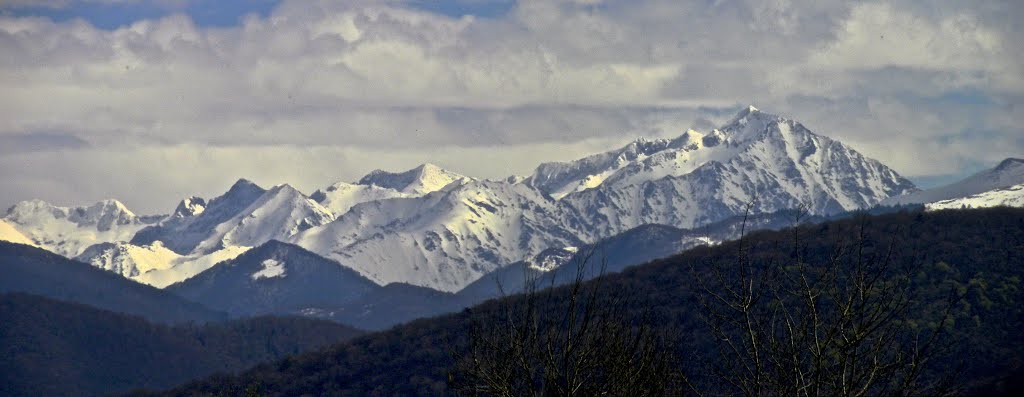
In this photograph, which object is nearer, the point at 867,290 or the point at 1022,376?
the point at 867,290

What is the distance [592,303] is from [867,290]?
9904mm

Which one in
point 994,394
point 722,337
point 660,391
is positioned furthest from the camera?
point 994,394

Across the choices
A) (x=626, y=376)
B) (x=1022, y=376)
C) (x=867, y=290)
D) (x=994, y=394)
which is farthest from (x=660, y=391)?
(x=1022, y=376)

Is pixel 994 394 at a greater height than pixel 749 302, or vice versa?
pixel 749 302

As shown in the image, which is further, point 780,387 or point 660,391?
point 660,391

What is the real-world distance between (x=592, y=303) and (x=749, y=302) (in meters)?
5.91

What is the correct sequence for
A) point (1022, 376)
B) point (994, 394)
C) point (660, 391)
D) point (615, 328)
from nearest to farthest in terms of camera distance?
point (660, 391), point (615, 328), point (994, 394), point (1022, 376)

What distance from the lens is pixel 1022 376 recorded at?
14425cm

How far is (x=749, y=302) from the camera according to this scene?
45219 mm

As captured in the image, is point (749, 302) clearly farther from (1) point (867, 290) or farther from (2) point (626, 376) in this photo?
(2) point (626, 376)

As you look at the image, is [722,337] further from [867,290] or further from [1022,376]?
[1022,376]

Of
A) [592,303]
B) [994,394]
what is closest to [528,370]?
[592,303]

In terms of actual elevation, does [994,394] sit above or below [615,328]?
below

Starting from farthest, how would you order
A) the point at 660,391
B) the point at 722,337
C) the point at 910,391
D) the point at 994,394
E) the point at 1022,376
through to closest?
the point at 1022,376 → the point at 994,394 → the point at 660,391 → the point at 722,337 → the point at 910,391
